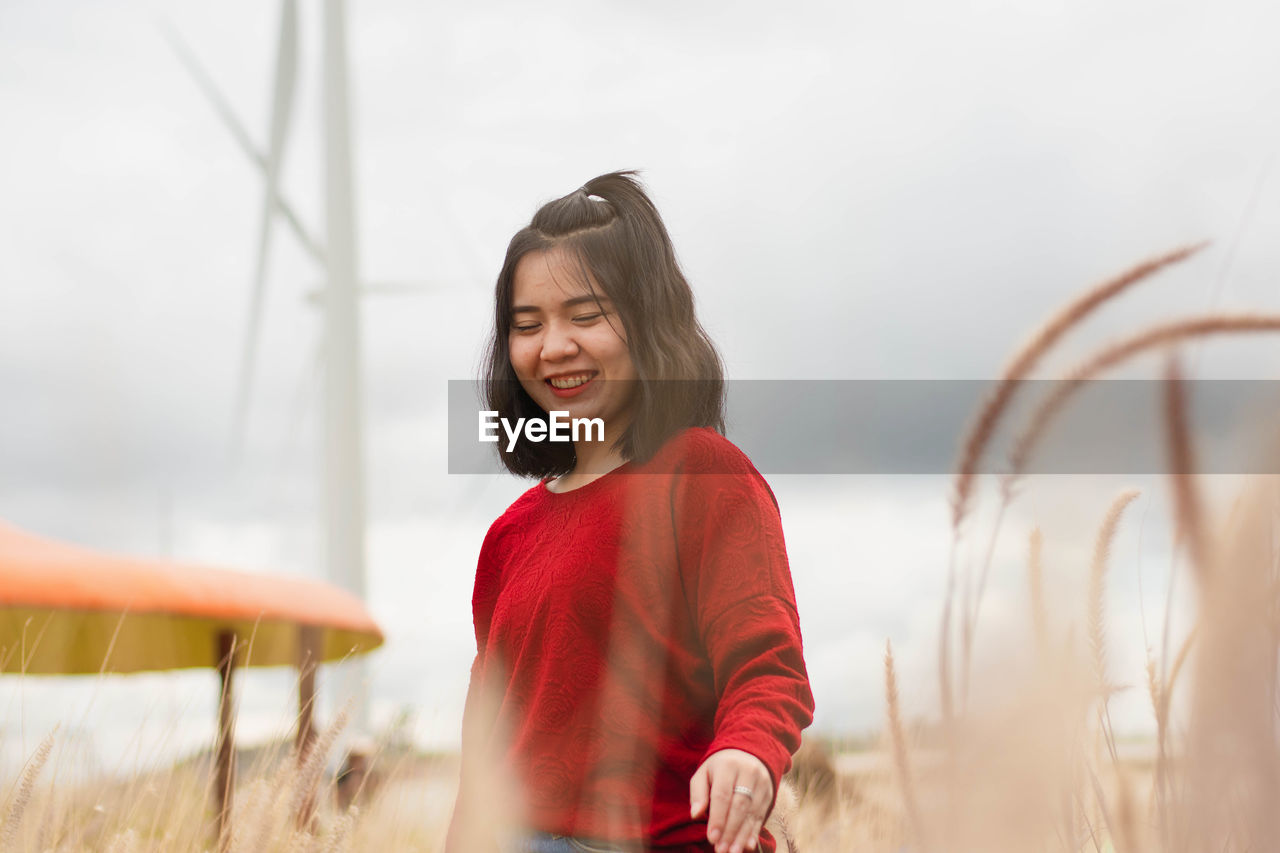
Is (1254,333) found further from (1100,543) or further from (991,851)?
(991,851)

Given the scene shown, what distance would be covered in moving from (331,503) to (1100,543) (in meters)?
3.28

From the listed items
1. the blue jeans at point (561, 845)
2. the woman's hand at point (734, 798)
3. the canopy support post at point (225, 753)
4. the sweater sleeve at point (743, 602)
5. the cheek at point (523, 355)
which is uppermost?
the cheek at point (523, 355)

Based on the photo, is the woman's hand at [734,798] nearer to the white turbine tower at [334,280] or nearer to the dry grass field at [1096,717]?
the dry grass field at [1096,717]

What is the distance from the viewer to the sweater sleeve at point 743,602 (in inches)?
45.8

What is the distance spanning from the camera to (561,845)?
4.36 feet

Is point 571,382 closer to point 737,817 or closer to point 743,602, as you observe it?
point 743,602

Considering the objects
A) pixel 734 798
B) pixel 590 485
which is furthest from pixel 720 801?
pixel 590 485

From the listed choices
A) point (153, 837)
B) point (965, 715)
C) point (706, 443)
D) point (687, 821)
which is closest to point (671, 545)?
point (706, 443)

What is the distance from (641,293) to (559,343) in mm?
152

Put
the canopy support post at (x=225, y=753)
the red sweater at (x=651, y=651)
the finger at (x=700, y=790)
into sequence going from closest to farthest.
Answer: the finger at (x=700, y=790)
the red sweater at (x=651, y=651)
the canopy support post at (x=225, y=753)

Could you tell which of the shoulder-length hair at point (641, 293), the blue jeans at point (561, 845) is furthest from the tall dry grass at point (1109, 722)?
the shoulder-length hair at point (641, 293)

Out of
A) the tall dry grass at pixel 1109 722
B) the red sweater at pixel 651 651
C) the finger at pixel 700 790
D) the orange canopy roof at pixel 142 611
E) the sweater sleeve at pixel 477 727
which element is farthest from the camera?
the orange canopy roof at pixel 142 611

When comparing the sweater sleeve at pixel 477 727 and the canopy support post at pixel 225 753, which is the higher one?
the sweater sleeve at pixel 477 727

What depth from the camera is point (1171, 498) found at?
3.28 feet
